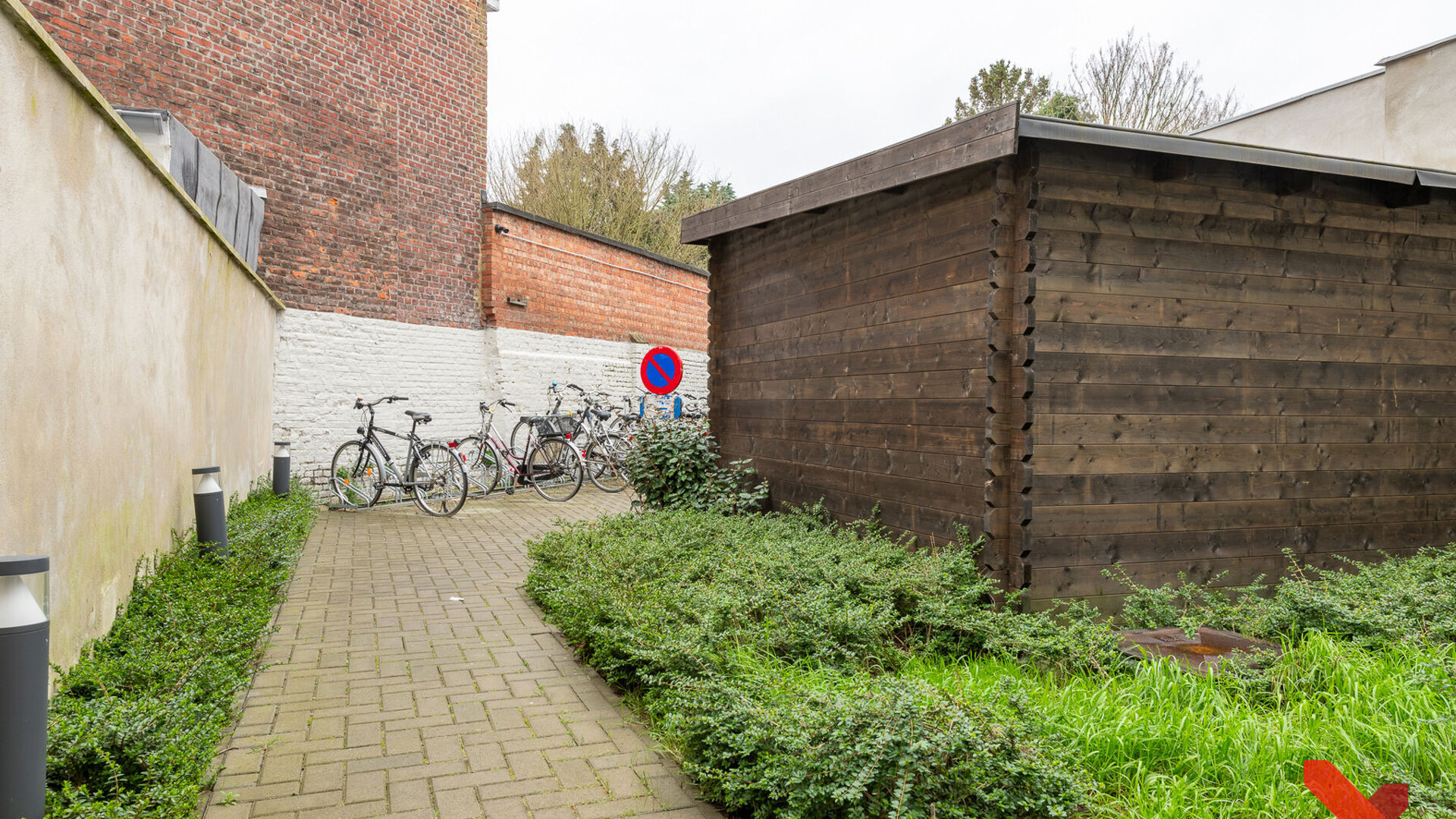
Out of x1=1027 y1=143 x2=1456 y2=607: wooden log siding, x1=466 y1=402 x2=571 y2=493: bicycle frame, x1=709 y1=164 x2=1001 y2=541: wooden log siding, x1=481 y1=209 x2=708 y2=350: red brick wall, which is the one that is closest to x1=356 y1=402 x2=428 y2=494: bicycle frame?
x1=466 y1=402 x2=571 y2=493: bicycle frame

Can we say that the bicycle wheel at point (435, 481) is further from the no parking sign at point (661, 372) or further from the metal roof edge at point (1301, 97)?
the metal roof edge at point (1301, 97)

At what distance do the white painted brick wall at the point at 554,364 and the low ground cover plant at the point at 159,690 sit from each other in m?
8.56

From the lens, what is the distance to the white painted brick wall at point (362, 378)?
10930 millimetres

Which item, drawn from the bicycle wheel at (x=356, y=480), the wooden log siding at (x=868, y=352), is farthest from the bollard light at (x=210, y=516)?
the bicycle wheel at (x=356, y=480)

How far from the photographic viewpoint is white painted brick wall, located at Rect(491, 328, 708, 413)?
44.9 ft

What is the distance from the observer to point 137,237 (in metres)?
4.14

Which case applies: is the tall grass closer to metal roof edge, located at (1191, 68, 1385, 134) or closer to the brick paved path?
the brick paved path

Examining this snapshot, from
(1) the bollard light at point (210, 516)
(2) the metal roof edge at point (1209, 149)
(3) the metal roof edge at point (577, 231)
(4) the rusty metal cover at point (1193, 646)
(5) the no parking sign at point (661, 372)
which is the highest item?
(3) the metal roof edge at point (577, 231)

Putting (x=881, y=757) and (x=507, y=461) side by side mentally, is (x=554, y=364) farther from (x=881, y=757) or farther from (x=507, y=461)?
(x=881, y=757)

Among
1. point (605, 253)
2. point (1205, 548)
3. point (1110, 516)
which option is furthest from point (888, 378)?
point (605, 253)

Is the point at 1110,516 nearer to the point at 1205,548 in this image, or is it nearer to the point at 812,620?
the point at 1205,548

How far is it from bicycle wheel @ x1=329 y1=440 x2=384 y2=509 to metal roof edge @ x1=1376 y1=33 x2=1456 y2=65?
12164 mm

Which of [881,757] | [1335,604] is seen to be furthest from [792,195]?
[881,757]

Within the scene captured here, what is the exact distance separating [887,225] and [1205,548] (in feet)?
9.25
